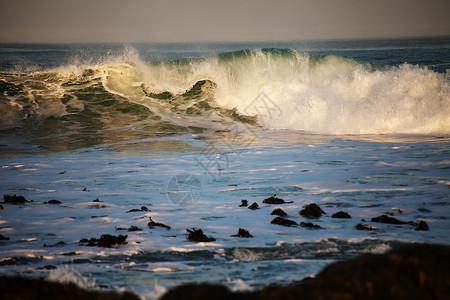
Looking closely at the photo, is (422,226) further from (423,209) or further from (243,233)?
(243,233)

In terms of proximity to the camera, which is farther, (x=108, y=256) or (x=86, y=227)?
(x=86, y=227)

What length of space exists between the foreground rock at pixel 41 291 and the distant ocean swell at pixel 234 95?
13.6 meters

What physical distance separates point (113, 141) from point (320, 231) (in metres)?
9.74

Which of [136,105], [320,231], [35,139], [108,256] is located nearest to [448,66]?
[136,105]

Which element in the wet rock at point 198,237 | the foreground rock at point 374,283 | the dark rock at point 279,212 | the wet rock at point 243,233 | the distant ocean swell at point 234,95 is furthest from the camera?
the distant ocean swell at point 234,95

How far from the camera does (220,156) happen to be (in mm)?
11484

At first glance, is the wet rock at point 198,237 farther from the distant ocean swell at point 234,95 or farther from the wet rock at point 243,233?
the distant ocean swell at point 234,95

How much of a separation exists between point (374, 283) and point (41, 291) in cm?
180

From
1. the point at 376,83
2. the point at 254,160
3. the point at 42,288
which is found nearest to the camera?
the point at 42,288

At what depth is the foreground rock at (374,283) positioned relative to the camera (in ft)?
7.54

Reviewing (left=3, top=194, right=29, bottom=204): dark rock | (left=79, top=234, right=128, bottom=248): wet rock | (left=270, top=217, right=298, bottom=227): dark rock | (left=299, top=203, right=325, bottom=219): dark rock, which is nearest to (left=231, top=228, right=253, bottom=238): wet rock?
(left=270, top=217, right=298, bottom=227): dark rock

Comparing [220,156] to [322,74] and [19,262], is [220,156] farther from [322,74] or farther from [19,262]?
[322,74]

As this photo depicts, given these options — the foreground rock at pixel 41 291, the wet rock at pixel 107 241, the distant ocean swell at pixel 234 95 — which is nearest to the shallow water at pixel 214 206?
the wet rock at pixel 107 241

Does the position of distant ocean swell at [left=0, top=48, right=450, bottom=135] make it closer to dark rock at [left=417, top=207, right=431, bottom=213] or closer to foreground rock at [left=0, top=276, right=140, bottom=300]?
dark rock at [left=417, top=207, right=431, bottom=213]
